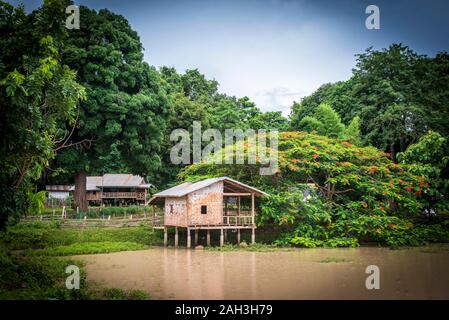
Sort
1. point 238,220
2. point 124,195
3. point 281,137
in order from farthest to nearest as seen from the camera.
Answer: point 124,195
point 281,137
point 238,220

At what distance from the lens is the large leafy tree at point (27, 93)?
481 inches

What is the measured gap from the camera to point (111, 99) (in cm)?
2625

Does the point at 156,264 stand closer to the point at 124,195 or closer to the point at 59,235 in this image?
the point at 59,235

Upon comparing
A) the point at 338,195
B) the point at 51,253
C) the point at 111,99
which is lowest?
the point at 51,253

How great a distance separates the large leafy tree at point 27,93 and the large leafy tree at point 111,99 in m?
11.4

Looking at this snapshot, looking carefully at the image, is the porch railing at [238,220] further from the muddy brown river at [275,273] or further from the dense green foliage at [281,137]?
the muddy brown river at [275,273]

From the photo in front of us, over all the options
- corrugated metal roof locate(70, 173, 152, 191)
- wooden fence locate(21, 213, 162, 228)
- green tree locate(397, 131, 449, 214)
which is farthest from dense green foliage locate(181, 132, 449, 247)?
corrugated metal roof locate(70, 173, 152, 191)

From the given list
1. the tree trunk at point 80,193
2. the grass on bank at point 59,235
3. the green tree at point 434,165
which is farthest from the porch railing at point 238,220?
the tree trunk at point 80,193

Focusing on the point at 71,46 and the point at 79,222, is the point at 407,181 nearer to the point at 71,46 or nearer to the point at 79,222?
the point at 79,222

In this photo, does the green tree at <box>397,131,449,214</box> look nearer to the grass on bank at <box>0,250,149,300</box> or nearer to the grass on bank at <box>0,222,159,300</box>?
the grass on bank at <box>0,222,159,300</box>

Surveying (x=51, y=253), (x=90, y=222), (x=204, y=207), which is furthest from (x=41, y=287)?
(x=90, y=222)

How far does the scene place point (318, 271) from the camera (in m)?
15.8

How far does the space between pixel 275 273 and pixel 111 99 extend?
1514 cm
